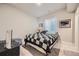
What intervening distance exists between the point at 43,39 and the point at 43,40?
0.02m

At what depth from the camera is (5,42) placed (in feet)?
6.57

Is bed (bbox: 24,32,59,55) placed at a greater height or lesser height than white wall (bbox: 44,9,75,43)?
lesser

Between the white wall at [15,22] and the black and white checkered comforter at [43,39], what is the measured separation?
95 millimetres

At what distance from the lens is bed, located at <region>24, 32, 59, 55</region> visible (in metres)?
1.98

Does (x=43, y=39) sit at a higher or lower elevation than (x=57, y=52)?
higher

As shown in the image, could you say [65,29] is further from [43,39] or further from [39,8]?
[39,8]

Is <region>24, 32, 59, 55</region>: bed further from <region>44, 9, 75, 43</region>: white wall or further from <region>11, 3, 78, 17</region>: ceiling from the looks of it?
<region>11, 3, 78, 17</region>: ceiling

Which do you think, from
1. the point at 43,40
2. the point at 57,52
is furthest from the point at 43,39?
the point at 57,52

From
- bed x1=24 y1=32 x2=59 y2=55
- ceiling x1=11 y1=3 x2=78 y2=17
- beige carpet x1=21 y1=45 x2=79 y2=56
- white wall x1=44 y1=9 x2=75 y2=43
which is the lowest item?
beige carpet x1=21 y1=45 x2=79 y2=56

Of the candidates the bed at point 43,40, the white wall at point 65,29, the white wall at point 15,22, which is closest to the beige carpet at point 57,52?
the bed at point 43,40

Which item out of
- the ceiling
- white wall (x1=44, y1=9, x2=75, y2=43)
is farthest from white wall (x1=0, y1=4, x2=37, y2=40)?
white wall (x1=44, y1=9, x2=75, y2=43)

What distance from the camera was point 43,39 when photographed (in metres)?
2.01

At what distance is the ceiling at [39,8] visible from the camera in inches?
79.4

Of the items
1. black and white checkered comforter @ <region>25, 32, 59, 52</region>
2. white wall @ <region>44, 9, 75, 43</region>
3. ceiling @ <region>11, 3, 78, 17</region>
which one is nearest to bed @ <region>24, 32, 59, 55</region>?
black and white checkered comforter @ <region>25, 32, 59, 52</region>
